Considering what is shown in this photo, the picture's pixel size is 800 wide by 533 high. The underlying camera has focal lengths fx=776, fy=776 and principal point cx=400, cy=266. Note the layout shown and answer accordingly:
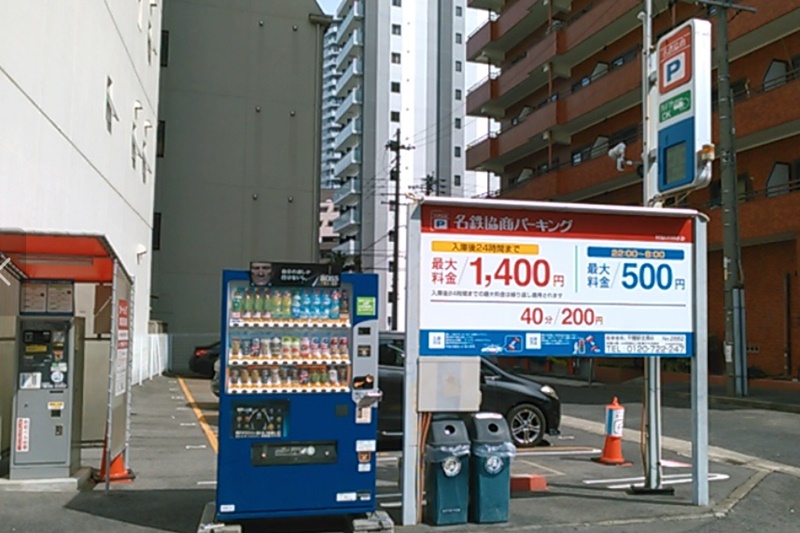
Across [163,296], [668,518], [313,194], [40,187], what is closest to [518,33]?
[313,194]

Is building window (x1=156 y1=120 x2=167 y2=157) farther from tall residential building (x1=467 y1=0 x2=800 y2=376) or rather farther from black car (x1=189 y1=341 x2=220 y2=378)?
tall residential building (x1=467 y1=0 x2=800 y2=376)

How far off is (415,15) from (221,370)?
6929 centimetres

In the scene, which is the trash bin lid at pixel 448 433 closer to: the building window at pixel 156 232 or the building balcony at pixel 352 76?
the building window at pixel 156 232

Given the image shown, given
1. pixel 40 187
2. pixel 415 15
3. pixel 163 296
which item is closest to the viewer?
pixel 40 187

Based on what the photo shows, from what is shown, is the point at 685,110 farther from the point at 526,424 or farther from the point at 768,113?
the point at 768,113

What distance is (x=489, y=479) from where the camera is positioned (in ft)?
23.4

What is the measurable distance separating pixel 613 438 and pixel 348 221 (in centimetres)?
6339

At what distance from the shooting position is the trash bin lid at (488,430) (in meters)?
7.27

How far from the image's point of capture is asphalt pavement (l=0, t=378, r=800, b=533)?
7.09 metres

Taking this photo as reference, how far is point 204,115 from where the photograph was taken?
31688 millimetres

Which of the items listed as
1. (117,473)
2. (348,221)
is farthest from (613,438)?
(348,221)

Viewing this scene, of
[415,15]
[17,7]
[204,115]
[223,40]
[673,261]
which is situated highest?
[415,15]

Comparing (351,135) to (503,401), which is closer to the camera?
(503,401)

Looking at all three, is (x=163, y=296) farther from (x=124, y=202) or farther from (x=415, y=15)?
(x=415, y=15)
